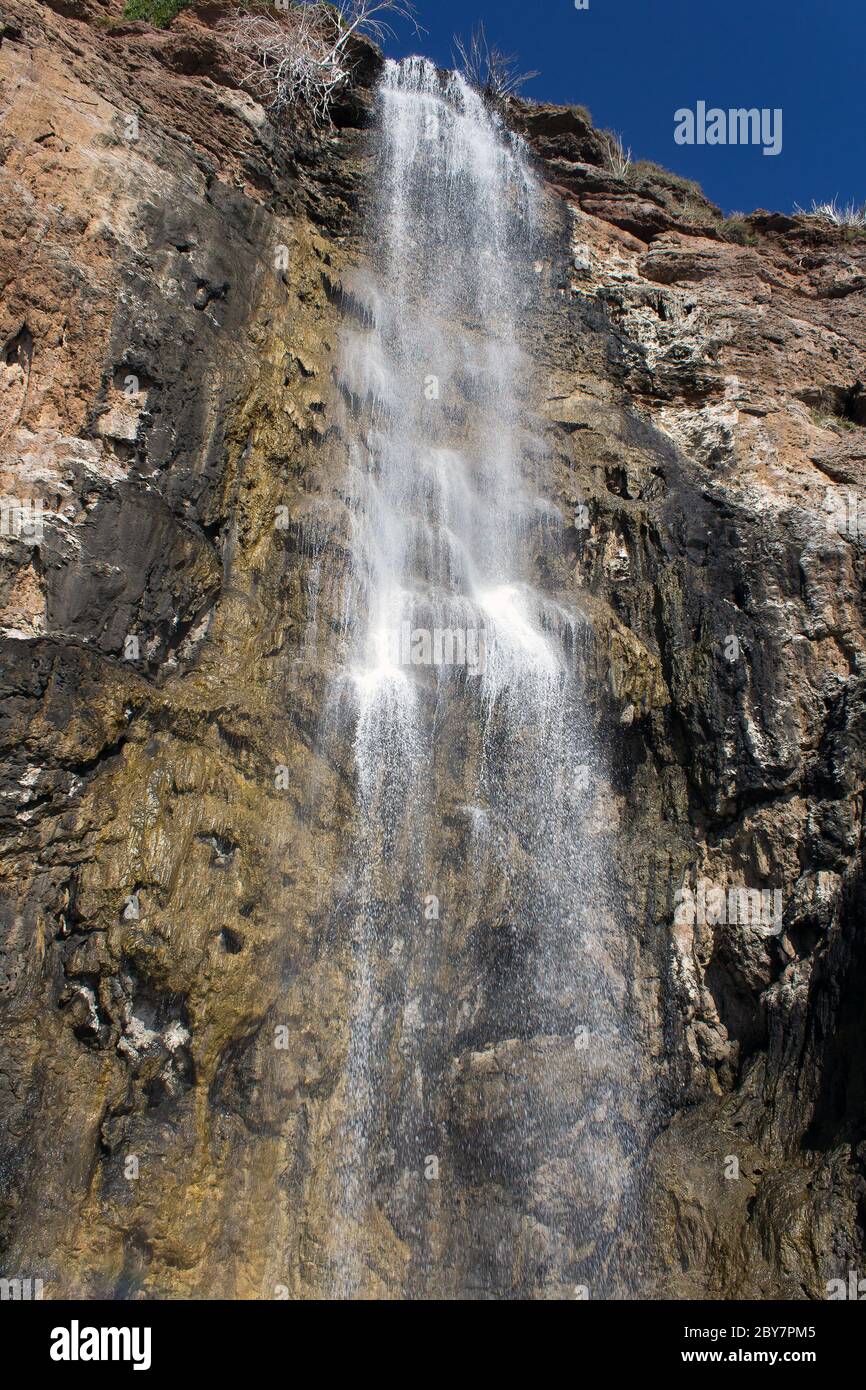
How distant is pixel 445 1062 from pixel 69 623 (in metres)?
5.97

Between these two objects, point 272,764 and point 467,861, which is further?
point 467,861

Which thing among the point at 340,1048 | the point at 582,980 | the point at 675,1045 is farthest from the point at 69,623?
the point at 675,1045

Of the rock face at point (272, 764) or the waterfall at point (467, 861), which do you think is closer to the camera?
the rock face at point (272, 764)

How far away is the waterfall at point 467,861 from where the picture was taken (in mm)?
9148

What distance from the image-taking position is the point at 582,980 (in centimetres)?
1033

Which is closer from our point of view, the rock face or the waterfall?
the rock face

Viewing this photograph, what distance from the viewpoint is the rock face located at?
26.8 feet

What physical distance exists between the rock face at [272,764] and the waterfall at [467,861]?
106mm

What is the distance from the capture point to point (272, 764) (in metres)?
10.0

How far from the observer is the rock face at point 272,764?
8172mm

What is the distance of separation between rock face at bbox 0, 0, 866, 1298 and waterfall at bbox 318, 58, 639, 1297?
11cm

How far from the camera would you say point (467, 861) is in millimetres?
10570

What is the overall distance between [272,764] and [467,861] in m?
2.53

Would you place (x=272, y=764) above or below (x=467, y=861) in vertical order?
above
